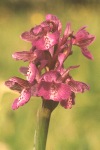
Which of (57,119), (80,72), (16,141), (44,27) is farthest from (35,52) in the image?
(80,72)

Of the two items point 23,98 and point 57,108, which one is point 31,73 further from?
point 57,108

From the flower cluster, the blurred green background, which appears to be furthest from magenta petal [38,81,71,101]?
the blurred green background

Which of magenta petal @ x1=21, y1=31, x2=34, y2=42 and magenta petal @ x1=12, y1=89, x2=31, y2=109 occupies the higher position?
magenta petal @ x1=21, y1=31, x2=34, y2=42

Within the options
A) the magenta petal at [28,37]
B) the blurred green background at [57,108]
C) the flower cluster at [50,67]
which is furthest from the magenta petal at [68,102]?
the blurred green background at [57,108]

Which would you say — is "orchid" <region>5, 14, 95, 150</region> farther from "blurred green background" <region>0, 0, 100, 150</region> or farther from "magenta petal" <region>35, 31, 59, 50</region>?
"blurred green background" <region>0, 0, 100, 150</region>

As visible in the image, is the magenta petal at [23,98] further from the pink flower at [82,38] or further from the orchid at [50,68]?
the pink flower at [82,38]
